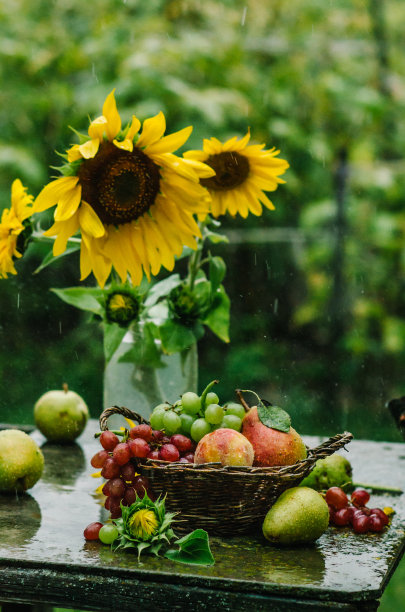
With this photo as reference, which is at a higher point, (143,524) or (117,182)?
(117,182)

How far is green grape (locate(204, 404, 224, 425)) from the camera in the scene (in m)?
1.15

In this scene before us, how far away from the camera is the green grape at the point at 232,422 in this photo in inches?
45.9

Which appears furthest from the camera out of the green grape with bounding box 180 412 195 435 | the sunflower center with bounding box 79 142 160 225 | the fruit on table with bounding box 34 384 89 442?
the fruit on table with bounding box 34 384 89 442

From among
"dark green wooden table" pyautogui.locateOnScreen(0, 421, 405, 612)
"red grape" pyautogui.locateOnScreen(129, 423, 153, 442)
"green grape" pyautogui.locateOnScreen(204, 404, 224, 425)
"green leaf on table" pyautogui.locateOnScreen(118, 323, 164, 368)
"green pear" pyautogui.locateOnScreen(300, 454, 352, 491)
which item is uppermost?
"green leaf on table" pyautogui.locateOnScreen(118, 323, 164, 368)

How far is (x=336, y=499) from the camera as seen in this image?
1.24 m

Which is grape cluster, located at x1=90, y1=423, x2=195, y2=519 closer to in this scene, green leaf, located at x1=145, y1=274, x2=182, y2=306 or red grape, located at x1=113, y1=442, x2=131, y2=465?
red grape, located at x1=113, y1=442, x2=131, y2=465

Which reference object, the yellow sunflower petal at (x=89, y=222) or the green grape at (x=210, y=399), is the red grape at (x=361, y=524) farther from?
the yellow sunflower petal at (x=89, y=222)

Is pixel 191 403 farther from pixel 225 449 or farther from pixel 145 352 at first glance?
pixel 145 352

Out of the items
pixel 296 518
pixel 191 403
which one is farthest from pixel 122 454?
pixel 296 518

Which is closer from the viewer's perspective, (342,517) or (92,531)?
(92,531)

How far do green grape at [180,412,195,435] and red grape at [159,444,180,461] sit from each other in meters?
0.05

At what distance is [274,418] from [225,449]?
0.09 meters

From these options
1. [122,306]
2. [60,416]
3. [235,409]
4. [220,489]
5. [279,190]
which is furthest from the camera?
[279,190]

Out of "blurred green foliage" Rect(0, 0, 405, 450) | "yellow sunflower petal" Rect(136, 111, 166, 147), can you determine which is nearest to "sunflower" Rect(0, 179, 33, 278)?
"yellow sunflower petal" Rect(136, 111, 166, 147)
